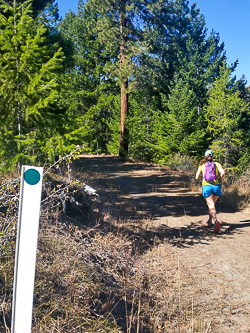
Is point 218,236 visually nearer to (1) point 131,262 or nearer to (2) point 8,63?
(1) point 131,262

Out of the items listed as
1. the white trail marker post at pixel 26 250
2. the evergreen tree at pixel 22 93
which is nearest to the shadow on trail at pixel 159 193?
the evergreen tree at pixel 22 93

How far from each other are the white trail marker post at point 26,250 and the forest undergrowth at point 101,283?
117cm

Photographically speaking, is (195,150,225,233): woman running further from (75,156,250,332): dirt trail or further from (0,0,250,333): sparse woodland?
(0,0,250,333): sparse woodland

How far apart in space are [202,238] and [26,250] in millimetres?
5427

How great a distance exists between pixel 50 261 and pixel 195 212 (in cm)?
541

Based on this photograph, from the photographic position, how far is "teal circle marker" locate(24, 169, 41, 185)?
1625mm

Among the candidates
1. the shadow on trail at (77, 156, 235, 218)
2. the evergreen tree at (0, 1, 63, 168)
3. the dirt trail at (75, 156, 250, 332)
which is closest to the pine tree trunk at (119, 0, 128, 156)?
the shadow on trail at (77, 156, 235, 218)

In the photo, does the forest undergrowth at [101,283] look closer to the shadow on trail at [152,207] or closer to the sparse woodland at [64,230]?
the sparse woodland at [64,230]

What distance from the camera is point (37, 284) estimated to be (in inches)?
127

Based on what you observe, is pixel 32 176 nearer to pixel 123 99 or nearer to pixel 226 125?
pixel 226 125

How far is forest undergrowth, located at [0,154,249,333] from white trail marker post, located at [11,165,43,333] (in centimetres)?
117

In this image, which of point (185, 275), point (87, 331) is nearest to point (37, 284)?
point (87, 331)

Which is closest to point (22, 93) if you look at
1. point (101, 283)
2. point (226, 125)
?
point (101, 283)

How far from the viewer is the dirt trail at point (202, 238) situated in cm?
405
